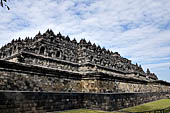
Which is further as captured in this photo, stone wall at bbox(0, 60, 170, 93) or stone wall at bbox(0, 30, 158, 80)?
stone wall at bbox(0, 30, 158, 80)

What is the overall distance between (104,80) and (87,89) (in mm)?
1413

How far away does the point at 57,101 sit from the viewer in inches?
325

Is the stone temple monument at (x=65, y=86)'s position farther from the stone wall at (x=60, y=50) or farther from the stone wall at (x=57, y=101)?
the stone wall at (x=60, y=50)

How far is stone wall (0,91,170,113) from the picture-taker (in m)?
6.56

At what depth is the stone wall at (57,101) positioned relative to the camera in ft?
21.5

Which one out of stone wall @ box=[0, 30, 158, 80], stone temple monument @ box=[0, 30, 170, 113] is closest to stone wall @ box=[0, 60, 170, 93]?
stone temple monument @ box=[0, 30, 170, 113]

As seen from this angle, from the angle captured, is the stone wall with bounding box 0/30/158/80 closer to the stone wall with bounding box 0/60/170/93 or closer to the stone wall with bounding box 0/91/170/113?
the stone wall with bounding box 0/60/170/93

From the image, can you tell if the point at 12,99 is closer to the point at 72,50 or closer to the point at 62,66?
the point at 62,66

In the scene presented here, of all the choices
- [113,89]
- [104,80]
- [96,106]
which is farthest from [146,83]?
[96,106]

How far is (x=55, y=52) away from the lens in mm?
24250

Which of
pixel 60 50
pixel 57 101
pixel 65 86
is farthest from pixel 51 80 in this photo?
pixel 60 50

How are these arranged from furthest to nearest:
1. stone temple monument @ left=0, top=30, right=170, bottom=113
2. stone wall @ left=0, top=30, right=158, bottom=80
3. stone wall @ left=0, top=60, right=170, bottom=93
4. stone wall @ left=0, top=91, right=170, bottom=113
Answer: stone wall @ left=0, top=30, right=158, bottom=80
stone wall @ left=0, top=60, right=170, bottom=93
stone temple monument @ left=0, top=30, right=170, bottom=113
stone wall @ left=0, top=91, right=170, bottom=113

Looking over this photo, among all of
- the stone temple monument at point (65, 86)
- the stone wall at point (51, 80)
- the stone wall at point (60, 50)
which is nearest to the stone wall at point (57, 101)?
the stone temple monument at point (65, 86)

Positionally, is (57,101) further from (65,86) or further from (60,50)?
(60,50)
